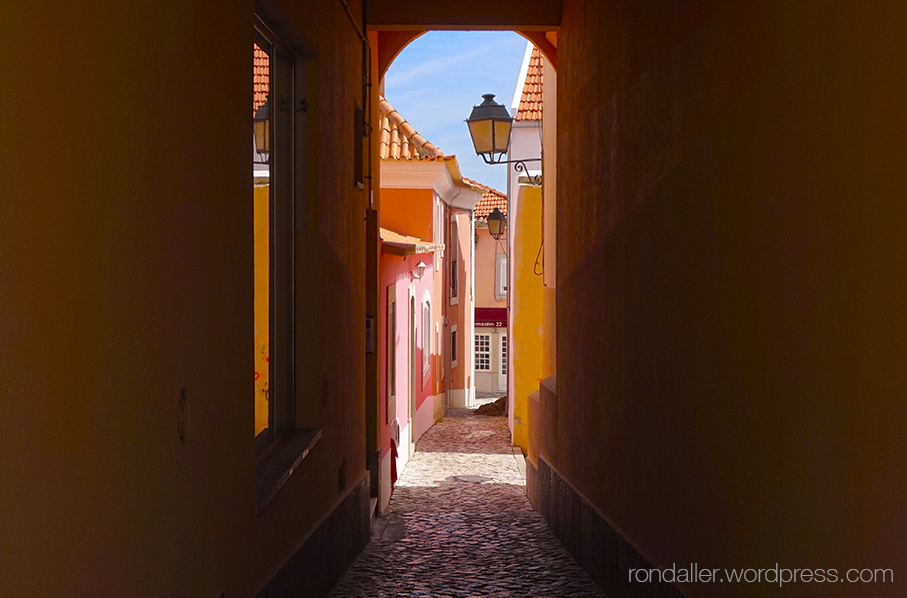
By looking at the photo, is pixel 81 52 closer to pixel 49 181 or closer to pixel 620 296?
pixel 49 181

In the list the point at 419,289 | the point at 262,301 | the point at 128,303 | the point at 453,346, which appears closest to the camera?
the point at 128,303

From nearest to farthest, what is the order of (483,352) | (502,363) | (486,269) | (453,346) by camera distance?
(453,346)
(502,363)
(483,352)
(486,269)

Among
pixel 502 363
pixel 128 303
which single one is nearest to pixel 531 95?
pixel 128 303

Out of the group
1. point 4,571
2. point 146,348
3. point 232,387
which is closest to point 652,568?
point 232,387

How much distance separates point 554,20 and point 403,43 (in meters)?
1.95

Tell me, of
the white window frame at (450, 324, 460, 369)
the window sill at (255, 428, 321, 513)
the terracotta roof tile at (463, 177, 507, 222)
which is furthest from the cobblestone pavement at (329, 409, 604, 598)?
the terracotta roof tile at (463, 177, 507, 222)

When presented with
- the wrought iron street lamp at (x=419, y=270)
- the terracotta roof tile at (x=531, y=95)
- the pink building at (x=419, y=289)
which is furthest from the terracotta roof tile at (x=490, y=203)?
the wrought iron street lamp at (x=419, y=270)

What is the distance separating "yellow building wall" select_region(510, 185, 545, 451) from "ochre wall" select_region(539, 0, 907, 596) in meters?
9.77

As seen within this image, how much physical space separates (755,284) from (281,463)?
8.88ft

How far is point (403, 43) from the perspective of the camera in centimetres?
979

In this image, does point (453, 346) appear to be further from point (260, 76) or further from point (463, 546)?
point (260, 76)

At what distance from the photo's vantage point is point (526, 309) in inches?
654

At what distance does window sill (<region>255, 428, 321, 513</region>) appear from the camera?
442cm

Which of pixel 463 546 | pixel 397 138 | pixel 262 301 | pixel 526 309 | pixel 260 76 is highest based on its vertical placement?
pixel 397 138
